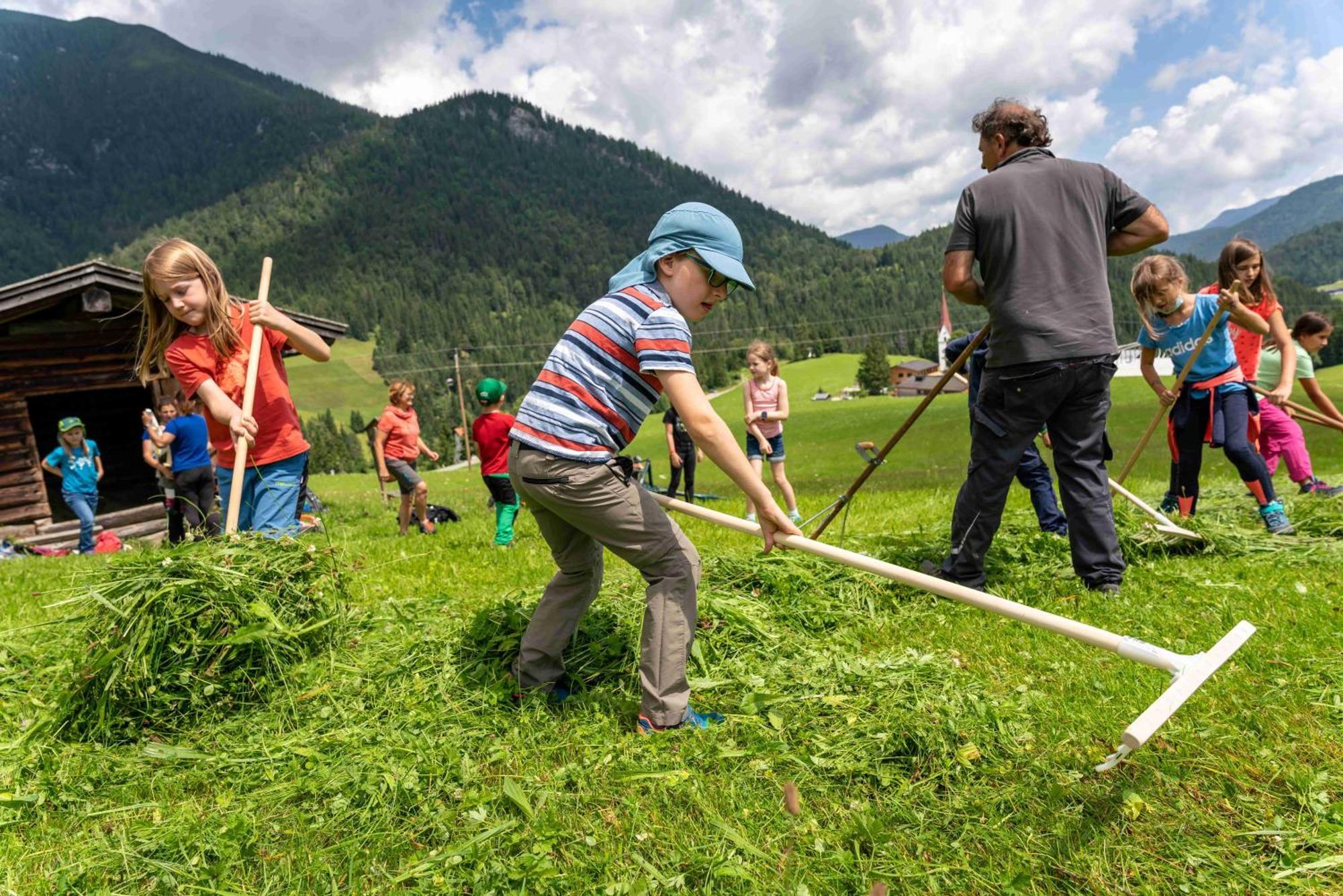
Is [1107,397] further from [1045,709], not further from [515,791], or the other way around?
[515,791]

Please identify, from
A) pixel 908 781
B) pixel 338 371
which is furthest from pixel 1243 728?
pixel 338 371

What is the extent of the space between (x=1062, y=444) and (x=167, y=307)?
528cm

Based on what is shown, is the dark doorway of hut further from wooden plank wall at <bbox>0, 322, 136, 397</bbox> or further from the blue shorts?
the blue shorts

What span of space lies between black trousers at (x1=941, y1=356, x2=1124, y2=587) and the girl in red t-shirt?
412 centimetres

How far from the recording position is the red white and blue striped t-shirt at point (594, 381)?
3174 millimetres

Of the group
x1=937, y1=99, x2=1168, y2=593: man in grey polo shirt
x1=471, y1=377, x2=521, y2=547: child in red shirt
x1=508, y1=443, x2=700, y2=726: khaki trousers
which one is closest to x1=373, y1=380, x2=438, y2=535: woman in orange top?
x1=471, y1=377, x2=521, y2=547: child in red shirt

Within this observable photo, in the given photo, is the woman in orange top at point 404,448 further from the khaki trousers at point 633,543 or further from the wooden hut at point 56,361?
the khaki trousers at point 633,543

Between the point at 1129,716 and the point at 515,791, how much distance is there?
249 centimetres

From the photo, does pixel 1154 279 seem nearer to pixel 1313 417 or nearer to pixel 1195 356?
pixel 1195 356

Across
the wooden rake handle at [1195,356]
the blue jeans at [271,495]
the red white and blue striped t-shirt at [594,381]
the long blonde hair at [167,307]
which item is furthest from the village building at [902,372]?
the red white and blue striped t-shirt at [594,381]

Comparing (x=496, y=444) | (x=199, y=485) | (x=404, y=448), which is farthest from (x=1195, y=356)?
(x=199, y=485)

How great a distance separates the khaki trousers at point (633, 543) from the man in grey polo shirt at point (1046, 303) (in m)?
2.35

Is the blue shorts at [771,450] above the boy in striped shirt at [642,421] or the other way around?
the other way around

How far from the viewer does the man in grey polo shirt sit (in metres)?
4.42
